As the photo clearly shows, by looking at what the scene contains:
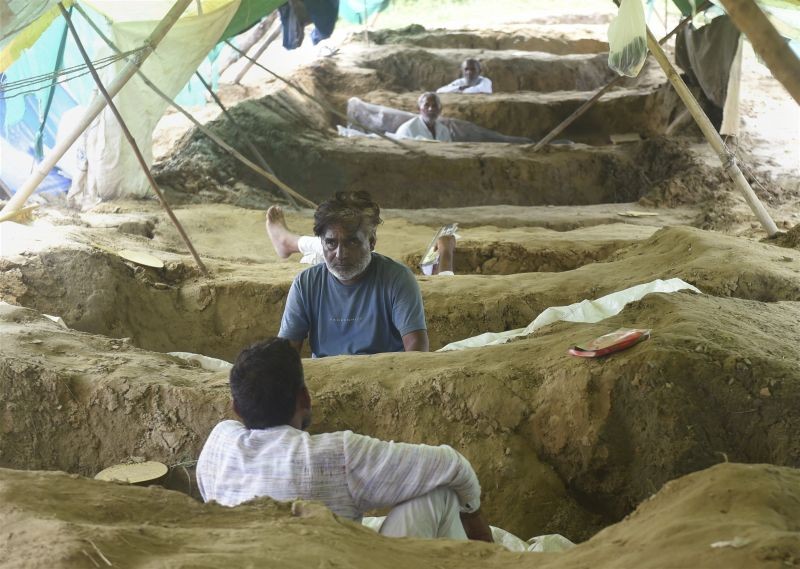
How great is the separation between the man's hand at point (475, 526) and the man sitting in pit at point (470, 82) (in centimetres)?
1039

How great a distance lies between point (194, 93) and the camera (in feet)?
28.6

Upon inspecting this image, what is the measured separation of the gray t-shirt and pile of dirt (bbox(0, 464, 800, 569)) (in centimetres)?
177

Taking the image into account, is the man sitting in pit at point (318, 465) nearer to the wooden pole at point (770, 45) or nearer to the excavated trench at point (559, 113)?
the wooden pole at point (770, 45)

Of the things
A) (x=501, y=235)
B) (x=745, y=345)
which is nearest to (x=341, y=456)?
(x=745, y=345)

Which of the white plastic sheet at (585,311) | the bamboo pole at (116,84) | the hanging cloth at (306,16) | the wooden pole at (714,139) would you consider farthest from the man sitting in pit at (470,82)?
the white plastic sheet at (585,311)

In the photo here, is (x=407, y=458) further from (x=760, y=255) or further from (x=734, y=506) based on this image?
(x=760, y=255)

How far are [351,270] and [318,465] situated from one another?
1.63 metres

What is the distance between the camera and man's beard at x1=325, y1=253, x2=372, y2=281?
382cm

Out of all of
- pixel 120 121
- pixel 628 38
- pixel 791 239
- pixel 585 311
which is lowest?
pixel 791 239

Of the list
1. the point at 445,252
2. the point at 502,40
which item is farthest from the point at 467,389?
the point at 502,40

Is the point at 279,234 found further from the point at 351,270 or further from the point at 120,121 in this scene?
the point at 351,270

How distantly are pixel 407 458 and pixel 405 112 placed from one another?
9563mm

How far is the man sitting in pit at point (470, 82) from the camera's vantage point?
12.2 m

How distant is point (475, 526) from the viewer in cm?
249
